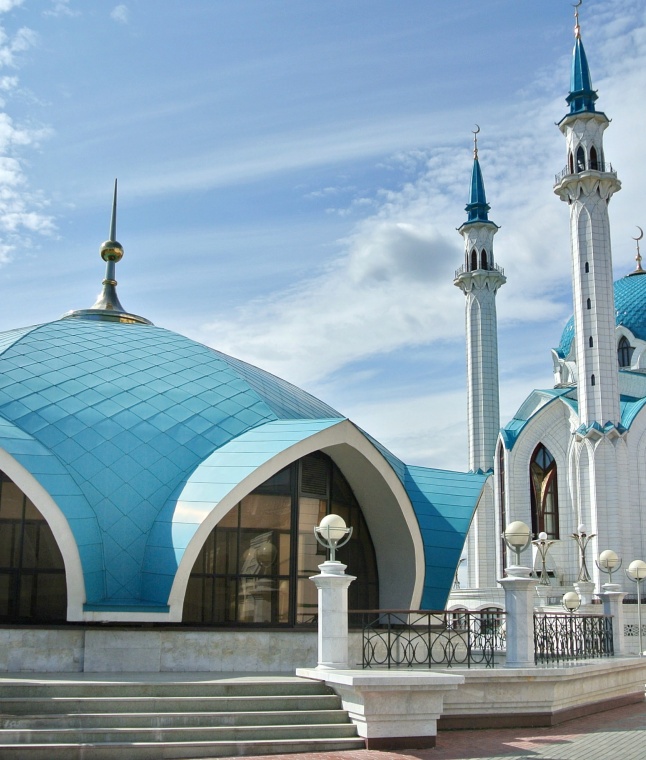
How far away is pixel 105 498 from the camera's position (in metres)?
13.6

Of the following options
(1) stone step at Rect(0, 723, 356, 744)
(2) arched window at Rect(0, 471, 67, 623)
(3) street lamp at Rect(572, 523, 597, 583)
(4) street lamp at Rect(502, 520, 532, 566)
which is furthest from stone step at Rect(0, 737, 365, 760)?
(3) street lamp at Rect(572, 523, 597, 583)

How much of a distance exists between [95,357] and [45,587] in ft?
14.3

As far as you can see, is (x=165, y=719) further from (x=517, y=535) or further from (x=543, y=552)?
(x=543, y=552)

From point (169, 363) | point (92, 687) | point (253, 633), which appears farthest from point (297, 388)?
point (92, 687)

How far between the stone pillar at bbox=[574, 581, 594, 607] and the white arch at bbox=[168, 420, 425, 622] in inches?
539

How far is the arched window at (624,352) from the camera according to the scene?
131ft

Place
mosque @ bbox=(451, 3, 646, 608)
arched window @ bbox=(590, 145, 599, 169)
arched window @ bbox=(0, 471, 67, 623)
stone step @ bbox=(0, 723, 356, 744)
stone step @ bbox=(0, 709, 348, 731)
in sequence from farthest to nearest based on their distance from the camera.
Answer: arched window @ bbox=(590, 145, 599, 169)
mosque @ bbox=(451, 3, 646, 608)
arched window @ bbox=(0, 471, 67, 623)
stone step @ bbox=(0, 709, 348, 731)
stone step @ bbox=(0, 723, 356, 744)

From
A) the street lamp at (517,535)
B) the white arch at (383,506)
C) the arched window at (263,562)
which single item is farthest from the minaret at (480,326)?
the street lamp at (517,535)

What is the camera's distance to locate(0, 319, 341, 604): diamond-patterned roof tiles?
13.6m

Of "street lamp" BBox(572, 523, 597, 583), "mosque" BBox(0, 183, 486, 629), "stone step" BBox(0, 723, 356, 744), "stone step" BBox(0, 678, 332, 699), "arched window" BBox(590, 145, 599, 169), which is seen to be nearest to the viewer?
"stone step" BBox(0, 723, 356, 744)

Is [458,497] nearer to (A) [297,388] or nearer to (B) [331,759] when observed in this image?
(A) [297,388]

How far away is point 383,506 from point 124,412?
15.0ft

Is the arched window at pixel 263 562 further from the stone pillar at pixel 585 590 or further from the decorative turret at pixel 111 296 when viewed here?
the stone pillar at pixel 585 590

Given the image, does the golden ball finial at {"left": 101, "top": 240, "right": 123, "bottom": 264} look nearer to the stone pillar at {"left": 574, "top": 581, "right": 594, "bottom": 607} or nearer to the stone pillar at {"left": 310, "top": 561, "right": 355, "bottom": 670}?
the stone pillar at {"left": 310, "top": 561, "right": 355, "bottom": 670}
